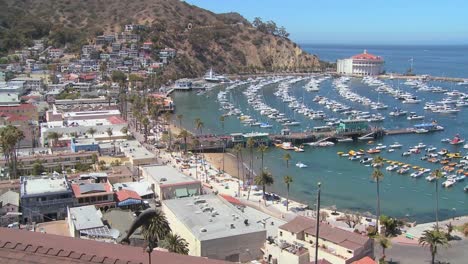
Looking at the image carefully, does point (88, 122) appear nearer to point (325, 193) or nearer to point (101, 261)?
point (325, 193)

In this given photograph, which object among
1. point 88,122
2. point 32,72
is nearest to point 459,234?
point 88,122

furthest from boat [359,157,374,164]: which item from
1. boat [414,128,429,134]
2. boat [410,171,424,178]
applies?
boat [414,128,429,134]

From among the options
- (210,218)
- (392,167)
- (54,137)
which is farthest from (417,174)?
(54,137)

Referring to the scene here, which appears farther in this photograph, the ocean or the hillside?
the hillside

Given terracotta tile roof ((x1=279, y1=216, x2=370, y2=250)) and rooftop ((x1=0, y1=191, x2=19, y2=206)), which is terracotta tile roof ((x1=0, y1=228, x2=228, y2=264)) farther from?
rooftop ((x1=0, y1=191, x2=19, y2=206))

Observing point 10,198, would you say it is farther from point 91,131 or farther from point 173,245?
point 91,131
